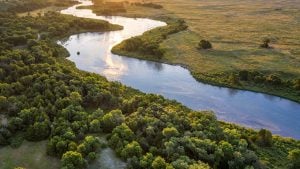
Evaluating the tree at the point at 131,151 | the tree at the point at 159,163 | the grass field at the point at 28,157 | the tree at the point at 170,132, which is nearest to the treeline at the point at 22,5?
the grass field at the point at 28,157

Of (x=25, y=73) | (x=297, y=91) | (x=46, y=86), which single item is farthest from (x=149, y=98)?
(x=297, y=91)

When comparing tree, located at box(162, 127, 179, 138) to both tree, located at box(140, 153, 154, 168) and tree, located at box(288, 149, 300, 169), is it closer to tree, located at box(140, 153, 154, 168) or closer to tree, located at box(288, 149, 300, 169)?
tree, located at box(140, 153, 154, 168)

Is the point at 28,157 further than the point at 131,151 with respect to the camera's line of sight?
Yes

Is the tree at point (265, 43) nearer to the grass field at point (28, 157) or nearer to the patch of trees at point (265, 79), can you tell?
the patch of trees at point (265, 79)

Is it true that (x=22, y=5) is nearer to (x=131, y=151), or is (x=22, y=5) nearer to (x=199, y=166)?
(x=131, y=151)

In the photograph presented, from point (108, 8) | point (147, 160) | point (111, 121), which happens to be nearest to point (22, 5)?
point (108, 8)

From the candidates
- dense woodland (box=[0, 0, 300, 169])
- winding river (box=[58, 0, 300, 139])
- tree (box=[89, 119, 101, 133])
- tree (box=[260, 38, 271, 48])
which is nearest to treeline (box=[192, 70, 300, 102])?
winding river (box=[58, 0, 300, 139])
